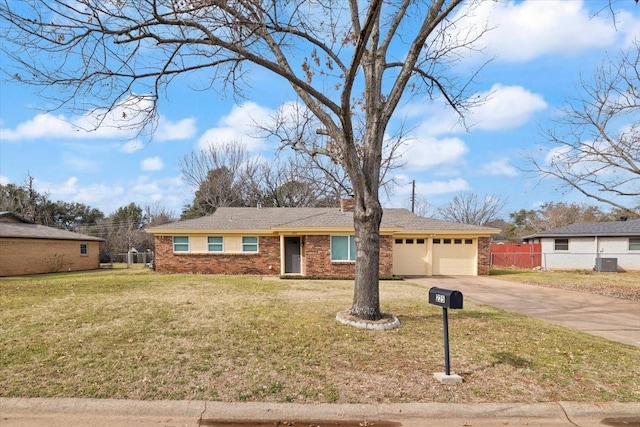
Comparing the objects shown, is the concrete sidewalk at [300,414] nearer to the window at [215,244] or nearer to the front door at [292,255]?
the front door at [292,255]

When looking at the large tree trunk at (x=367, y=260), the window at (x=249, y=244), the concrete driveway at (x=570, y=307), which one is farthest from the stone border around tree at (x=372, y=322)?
the window at (x=249, y=244)

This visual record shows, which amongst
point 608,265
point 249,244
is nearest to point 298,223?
point 249,244

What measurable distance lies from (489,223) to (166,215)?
4055 cm

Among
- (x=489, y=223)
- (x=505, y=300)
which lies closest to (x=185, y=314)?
(x=505, y=300)

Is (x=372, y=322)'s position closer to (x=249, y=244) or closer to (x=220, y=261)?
(x=249, y=244)

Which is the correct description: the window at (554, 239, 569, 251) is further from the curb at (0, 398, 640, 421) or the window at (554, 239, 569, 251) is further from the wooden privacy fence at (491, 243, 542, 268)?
the curb at (0, 398, 640, 421)

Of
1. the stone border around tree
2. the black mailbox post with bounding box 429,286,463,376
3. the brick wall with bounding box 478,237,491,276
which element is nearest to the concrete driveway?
the stone border around tree

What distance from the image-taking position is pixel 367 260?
6680 mm

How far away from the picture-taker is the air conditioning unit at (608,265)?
899 inches

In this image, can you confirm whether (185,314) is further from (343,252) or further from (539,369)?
(343,252)

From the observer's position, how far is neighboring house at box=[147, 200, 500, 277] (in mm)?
17266

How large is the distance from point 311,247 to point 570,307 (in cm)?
1038

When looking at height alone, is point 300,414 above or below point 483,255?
below

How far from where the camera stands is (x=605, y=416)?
143 inches
